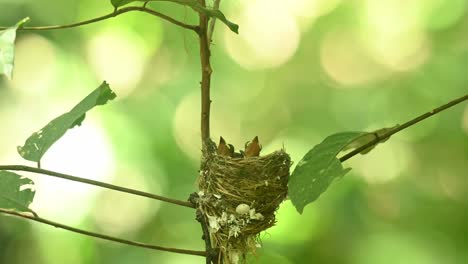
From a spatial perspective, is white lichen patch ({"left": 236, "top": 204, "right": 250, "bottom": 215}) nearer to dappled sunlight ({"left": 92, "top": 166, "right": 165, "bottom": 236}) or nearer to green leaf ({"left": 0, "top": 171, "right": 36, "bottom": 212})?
green leaf ({"left": 0, "top": 171, "right": 36, "bottom": 212})

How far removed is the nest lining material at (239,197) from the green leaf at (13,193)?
0.19m

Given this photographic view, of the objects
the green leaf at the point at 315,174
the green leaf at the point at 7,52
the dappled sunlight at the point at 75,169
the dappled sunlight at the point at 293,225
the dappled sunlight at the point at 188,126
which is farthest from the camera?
the dappled sunlight at the point at 188,126

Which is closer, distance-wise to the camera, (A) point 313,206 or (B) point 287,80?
(A) point 313,206

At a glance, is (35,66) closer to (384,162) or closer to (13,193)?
(384,162)

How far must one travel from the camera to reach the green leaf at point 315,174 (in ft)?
2.32

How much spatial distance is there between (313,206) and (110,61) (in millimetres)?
699

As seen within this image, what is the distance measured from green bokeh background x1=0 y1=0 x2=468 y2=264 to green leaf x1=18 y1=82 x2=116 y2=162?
1.17 metres

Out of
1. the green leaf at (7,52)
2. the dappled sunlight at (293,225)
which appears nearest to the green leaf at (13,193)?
the green leaf at (7,52)

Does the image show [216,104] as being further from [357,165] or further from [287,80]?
[357,165]

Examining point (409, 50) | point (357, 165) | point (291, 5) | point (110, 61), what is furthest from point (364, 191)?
point (110, 61)

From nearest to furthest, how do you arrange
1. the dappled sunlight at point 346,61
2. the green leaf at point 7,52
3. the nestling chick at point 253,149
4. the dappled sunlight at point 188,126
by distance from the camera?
1. the green leaf at point 7,52
2. the nestling chick at point 253,149
3. the dappled sunlight at point 188,126
4. the dappled sunlight at point 346,61

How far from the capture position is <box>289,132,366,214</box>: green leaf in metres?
0.71

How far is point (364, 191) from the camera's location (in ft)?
6.59

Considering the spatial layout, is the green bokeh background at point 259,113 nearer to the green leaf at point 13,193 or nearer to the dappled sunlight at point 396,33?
the dappled sunlight at point 396,33
